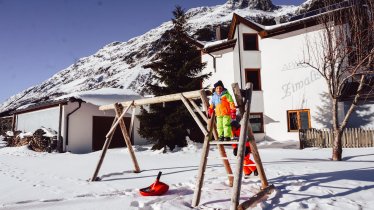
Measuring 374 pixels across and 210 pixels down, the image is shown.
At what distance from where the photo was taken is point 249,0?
126062mm

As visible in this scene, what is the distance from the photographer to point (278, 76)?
62.4 feet

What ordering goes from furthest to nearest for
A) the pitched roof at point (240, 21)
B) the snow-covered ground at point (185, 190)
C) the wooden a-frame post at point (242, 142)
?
the pitched roof at point (240, 21), the snow-covered ground at point (185, 190), the wooden a-frame post at point (242, 142)

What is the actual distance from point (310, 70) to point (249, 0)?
119 metres

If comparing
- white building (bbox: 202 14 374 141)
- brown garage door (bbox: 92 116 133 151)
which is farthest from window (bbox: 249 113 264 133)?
brown garage door (bbox: 92 116 133 151)

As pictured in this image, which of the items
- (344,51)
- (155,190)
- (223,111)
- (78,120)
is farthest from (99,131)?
(344,51)

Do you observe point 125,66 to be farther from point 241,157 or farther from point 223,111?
point 241,157

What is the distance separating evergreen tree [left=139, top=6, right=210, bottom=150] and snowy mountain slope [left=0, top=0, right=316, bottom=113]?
40.6 metres

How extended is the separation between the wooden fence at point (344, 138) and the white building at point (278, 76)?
2660 millimetres

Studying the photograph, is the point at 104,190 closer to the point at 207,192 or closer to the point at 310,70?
the point at 207,192

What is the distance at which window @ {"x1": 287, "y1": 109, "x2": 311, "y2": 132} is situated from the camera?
1797 centimetres

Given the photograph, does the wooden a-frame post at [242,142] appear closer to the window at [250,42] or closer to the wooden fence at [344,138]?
the wooden fence at [344,138]

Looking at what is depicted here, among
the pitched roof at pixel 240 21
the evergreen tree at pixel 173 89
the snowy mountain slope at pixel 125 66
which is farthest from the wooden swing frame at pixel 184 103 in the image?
the snowy mountain slope at pixel 125 66

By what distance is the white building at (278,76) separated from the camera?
1748 cm

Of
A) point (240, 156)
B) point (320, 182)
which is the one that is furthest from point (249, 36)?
point (240, 156)
